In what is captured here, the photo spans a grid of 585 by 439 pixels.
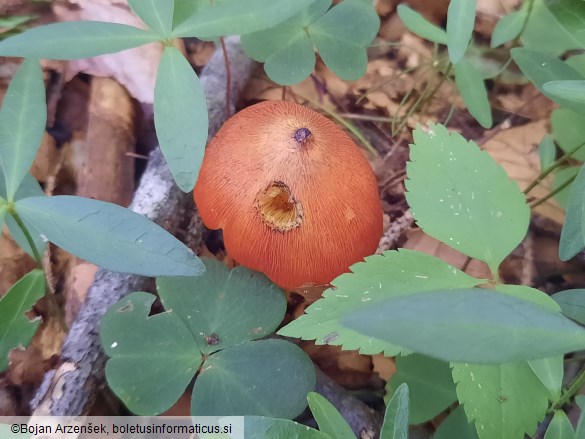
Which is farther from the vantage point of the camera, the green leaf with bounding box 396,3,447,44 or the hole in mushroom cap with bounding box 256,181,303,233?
the green leaf with bounding box 396,3,447,44

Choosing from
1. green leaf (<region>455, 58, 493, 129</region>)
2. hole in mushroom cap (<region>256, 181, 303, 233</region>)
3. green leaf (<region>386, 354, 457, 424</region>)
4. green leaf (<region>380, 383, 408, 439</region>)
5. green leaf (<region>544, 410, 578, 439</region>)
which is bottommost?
green leaf (<region>386, 354, 457, 424</region>)

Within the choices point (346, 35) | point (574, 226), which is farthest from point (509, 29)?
point (574, 226)

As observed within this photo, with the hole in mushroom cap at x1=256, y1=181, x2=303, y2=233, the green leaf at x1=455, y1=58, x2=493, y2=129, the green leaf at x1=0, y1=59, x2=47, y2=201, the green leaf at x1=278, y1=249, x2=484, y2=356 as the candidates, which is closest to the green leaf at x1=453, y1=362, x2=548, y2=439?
the green leaf at x1=278, y1=249, x2=484, y2=356

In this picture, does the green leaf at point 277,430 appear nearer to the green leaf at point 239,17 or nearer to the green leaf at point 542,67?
the green leaf at point 239,17

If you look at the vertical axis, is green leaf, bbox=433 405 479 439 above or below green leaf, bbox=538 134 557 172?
below

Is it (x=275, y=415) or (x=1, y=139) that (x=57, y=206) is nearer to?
(x=1, y=139)

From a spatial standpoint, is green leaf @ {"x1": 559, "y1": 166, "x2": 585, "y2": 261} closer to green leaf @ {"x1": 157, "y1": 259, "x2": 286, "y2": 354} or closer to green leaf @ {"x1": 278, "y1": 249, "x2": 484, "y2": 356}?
green leaf @ {"x1": 278, "y1": 249, "x2": 484, "y2": 356}

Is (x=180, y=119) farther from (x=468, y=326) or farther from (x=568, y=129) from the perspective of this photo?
(x=568, y=129)

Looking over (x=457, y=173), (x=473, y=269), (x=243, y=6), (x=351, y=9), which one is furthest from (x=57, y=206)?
(x=473, y=269)
